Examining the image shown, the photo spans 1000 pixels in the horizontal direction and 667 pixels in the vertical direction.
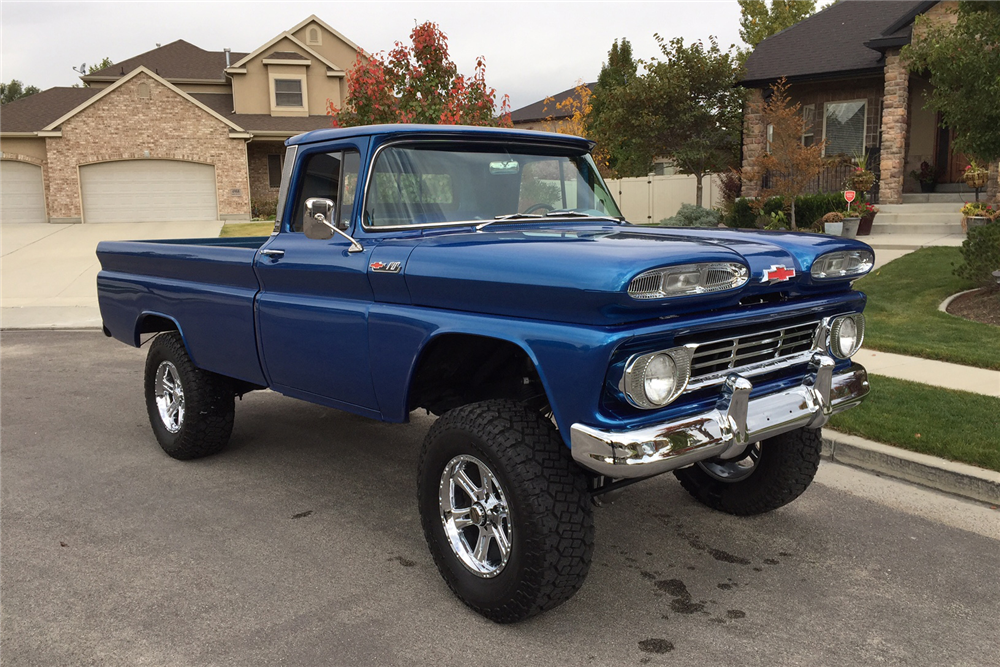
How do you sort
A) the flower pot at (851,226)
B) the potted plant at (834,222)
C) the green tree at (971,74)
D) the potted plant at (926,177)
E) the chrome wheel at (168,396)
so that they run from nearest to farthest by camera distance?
the chrome wheel at (168,396) < the green tree at (971,74) < the potted plant at (834,222) < the flower pot at (851,226) < the potted plant at (926,177)

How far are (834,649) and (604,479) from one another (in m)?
1.15

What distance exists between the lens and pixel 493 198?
453cm

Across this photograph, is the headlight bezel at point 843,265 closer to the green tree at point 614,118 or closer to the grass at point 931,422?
the grass at point 931,422

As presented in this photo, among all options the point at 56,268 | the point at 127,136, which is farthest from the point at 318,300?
the point at 127,136

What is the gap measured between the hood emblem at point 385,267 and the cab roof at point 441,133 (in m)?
0.75

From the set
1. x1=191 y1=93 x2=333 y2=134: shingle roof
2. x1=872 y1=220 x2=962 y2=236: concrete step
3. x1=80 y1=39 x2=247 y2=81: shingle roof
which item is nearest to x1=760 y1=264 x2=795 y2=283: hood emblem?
x1=872 y1=220 x2=962 y2=236: concrete step

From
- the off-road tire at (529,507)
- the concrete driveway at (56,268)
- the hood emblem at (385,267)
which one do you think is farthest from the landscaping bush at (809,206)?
the off-road tire at (529,507)

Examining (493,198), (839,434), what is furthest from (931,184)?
(493,198)

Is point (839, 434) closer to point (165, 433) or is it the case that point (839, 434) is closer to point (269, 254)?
point (269, 254)

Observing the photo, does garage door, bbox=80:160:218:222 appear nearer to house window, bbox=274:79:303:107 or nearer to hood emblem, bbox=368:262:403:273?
house window, bbox=274:79:303:107

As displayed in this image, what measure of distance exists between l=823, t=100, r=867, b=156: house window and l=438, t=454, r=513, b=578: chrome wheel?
2073cm

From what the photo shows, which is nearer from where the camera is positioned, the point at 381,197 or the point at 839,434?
the point at 381,197

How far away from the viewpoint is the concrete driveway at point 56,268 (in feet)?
43.3

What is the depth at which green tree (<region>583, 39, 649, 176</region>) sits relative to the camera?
920 inches
